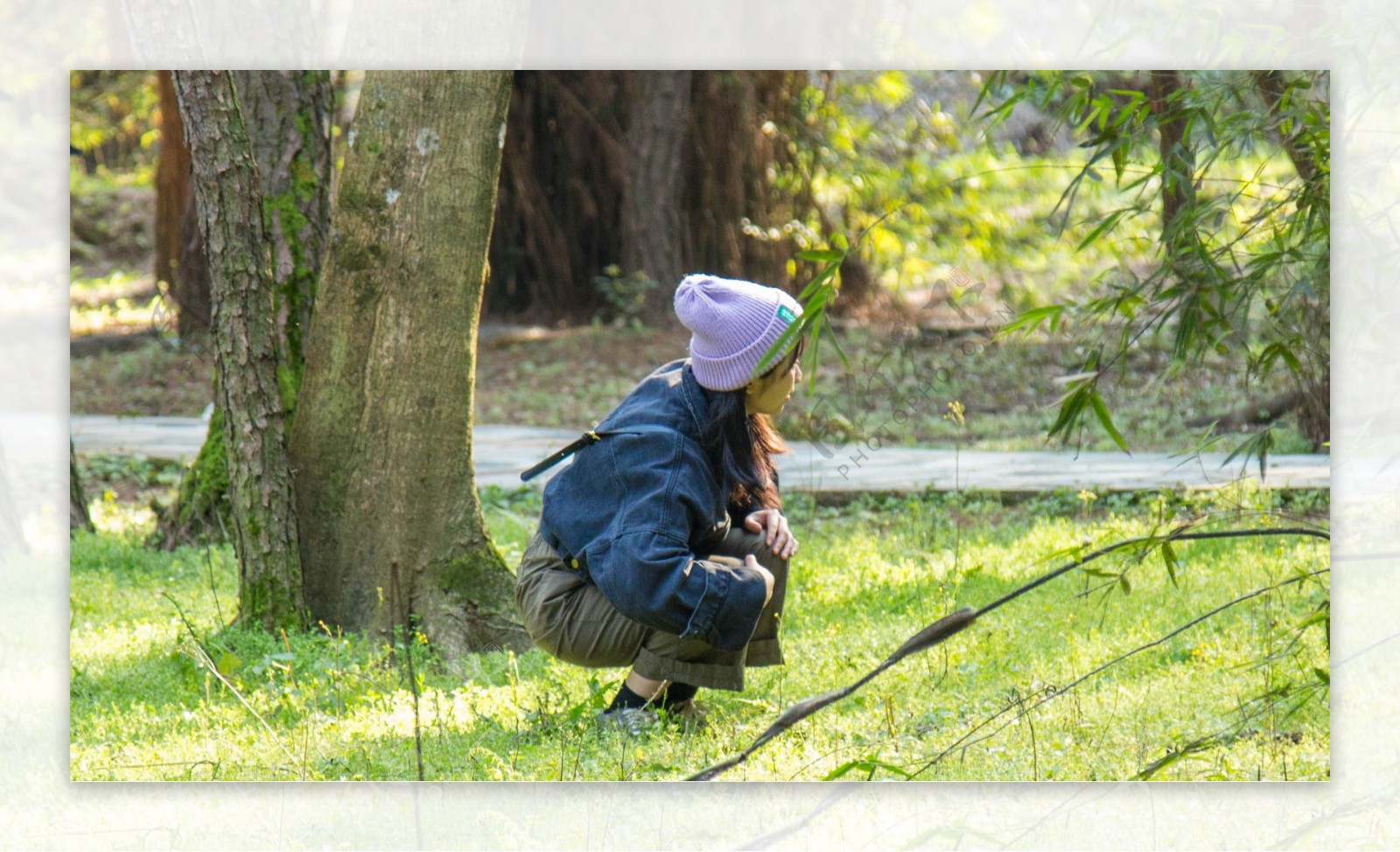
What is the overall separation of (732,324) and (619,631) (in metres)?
0.63

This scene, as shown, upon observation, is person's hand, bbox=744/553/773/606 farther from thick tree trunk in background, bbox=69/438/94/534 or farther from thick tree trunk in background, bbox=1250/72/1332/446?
thick tree trunk in background, bbox=69/438/94/534

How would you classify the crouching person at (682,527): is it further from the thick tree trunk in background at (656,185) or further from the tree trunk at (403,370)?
the thick tree trunk in background at (656,185)

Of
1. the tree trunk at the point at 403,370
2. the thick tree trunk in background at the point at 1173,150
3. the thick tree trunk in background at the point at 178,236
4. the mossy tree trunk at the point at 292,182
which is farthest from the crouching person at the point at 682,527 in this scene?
the thick tree trunk in background at the point at 178,236

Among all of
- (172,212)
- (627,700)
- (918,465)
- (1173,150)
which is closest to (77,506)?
(627,700)

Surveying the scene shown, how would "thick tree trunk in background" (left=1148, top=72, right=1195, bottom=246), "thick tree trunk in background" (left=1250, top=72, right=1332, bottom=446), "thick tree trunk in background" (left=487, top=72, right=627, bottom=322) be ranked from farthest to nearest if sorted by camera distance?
"thick tree trunk in background" (left=487, top=72, right=627, bottom=322) < "thick tree trunk in background" (left=1250, top=72, right=1332, bottom=446) < "thick tree trunk in background" (left=1148, top=72, right=1195, bottom=246)

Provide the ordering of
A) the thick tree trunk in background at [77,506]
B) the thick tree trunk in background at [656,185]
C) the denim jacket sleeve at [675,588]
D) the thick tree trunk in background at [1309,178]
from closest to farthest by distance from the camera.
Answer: the denim jacket sleeve at [675,588] → the thick tree trunk in background at [1309,178] → the thick tree trunk in background at [77,506] → the thick tree trunk in background at [656,185]

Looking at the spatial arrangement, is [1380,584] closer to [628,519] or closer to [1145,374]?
[628,519]

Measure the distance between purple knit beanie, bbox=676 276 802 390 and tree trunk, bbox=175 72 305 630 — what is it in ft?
3.37

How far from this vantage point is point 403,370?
3.05 meters

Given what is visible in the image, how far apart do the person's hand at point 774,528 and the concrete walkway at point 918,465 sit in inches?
88.8

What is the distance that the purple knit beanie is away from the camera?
2.51 meters

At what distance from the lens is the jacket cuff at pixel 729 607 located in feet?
7.86

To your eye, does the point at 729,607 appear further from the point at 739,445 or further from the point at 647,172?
the point at 647,172

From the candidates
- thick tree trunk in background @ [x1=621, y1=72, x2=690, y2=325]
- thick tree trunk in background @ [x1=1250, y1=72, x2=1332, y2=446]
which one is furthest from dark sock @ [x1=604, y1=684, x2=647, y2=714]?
thick tree trunk in background @ [x1=621, y1=72, x2=690, y2=325]
